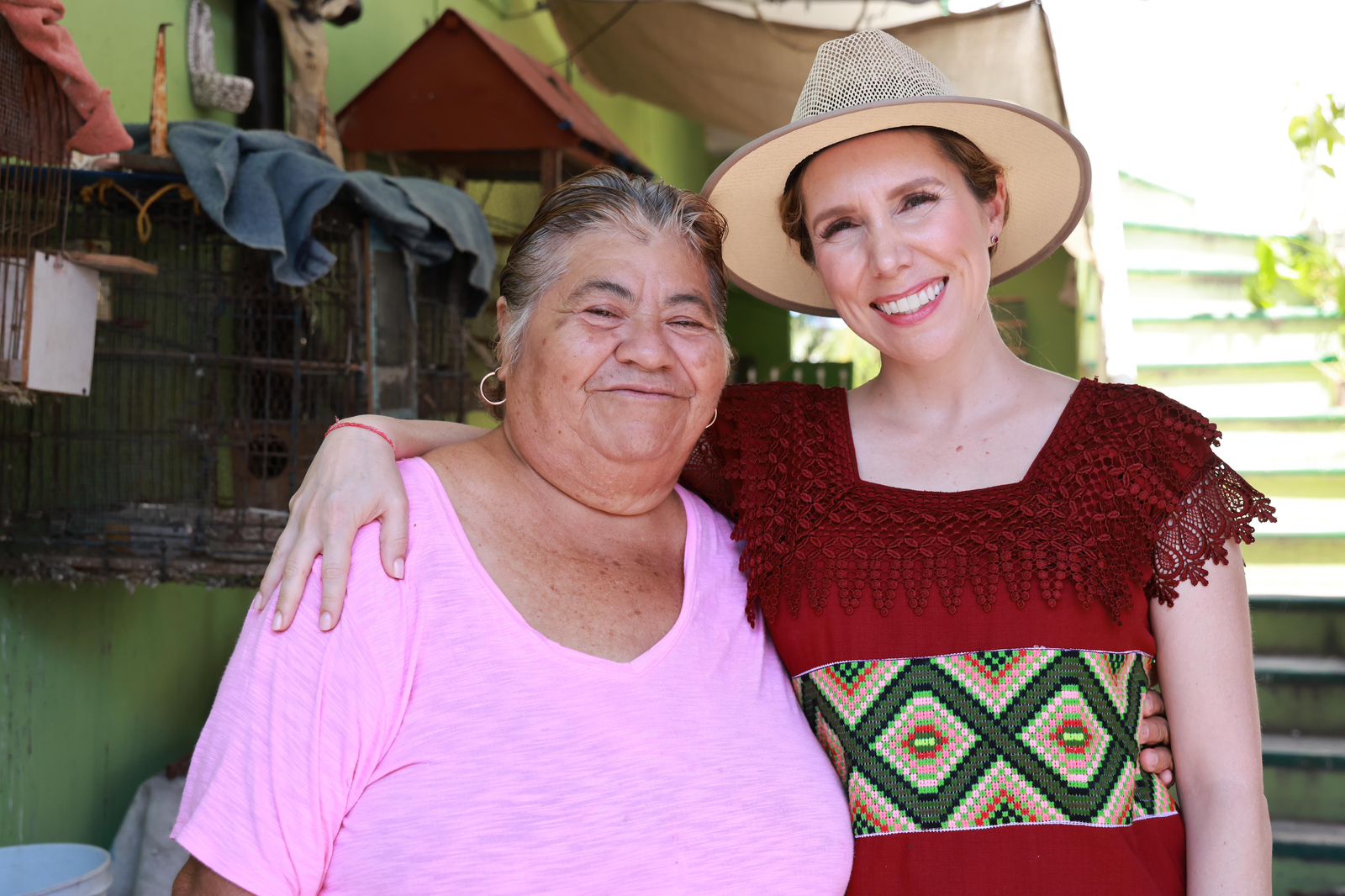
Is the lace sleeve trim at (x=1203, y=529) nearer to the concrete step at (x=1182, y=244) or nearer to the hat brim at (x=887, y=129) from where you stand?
the hat brim at (x=887, y=129)

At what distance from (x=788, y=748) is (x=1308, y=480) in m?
3.97

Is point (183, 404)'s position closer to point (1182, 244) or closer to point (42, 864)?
point (42, 864)

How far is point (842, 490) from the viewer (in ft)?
6.45

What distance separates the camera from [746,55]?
5.45 metres

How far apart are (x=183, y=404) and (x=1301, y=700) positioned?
12.8 ft

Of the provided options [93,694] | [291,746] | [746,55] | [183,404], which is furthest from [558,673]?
[746,55]

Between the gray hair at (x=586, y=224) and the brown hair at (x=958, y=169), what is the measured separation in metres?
0.24

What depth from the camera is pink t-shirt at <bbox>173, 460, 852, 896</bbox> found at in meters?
1.56

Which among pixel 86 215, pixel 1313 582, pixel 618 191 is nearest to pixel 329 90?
pixel 86 215

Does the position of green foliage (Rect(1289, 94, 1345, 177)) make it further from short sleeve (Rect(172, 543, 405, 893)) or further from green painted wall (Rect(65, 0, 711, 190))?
short sleeve (Rect(172, 543, 405, 893))

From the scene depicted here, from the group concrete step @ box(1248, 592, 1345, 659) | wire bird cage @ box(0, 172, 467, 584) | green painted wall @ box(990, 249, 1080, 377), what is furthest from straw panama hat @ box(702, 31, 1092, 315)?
green painted wall @ box(990, 249, 1080, 377)

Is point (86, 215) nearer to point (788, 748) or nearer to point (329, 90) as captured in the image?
point (329, 90)

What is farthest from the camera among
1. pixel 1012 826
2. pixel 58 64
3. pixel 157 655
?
pixel 157 655

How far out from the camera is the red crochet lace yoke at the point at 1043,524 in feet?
5.76
